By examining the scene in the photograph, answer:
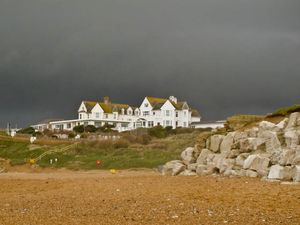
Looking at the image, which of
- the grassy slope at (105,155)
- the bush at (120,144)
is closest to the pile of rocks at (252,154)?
the grassy slope at (105,155)

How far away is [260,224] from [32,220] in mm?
6387

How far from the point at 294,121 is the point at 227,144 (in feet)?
15.6

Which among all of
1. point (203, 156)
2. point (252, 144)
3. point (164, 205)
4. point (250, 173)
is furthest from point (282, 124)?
point (164, 205)

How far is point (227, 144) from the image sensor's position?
1273 inches

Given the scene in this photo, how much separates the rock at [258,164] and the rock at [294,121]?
3.52 metres

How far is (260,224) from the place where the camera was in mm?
12594

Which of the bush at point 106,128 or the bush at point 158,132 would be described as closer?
the bush at point 158,132

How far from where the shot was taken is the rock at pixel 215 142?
33812mm

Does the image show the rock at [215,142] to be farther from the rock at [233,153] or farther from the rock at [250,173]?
the rock at [250,173]

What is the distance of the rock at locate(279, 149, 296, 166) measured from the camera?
25.3 metres

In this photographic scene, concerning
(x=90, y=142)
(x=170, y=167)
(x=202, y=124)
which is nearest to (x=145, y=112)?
(x=202, y=124)

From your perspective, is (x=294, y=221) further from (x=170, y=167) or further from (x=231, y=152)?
(x=170, y=167)

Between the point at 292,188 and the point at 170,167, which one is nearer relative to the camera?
the point at 292,188

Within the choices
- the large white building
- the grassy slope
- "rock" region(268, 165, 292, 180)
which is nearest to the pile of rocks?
"rock" region(268, 165, 292, 180)
